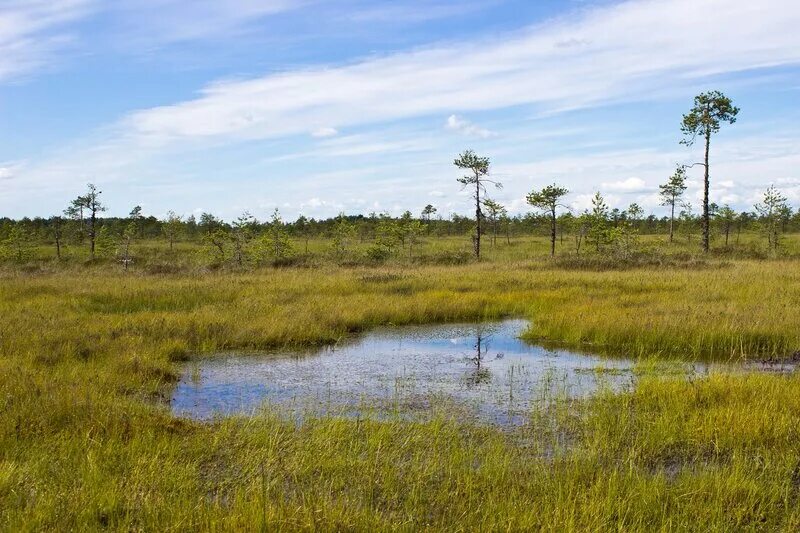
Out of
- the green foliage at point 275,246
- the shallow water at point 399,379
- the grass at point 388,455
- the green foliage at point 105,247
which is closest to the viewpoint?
the grass at point 388,455

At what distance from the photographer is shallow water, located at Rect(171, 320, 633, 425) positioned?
902 cm

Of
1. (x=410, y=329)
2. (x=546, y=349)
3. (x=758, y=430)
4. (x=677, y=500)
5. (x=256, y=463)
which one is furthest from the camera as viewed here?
(x=410, y=329)

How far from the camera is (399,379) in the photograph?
36.0 ft

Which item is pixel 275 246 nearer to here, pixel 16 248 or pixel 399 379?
pixel 16 248

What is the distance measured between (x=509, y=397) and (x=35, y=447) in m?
6.60

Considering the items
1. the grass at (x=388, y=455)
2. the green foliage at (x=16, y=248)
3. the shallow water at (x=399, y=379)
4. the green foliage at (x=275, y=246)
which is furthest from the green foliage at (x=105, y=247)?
the shallow water at (x=399, y=379)

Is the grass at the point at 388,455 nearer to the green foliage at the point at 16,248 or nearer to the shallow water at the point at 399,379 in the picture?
the shallow water at the point at 399,379

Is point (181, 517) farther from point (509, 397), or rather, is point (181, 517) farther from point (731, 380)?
point (731, 380)

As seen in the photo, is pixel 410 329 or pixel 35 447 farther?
pixel 410 329

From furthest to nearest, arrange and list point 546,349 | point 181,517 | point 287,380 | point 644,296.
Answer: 1. point 644,296
2. point 546,349
3. point 287,380
4. point 181,517

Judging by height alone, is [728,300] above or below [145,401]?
above

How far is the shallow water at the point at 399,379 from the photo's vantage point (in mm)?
9016

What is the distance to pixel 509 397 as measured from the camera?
9656 mm

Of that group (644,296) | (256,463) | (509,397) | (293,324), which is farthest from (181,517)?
(644,296)
